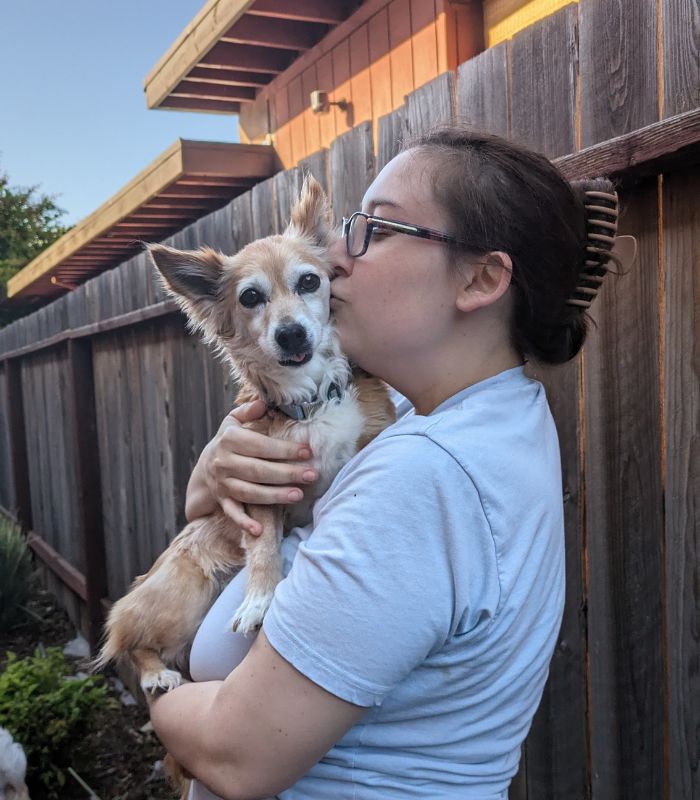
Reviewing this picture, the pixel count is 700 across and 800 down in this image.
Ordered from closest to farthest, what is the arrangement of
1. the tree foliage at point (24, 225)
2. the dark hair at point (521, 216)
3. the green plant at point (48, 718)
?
the dark hair at point (521, 216), the green plant at point (48, 718), the tree foliage at point (24, 225)

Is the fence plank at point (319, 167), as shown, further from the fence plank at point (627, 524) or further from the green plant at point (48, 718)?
the green plant at point (48, 718)

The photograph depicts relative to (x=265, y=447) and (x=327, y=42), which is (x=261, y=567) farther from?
(x=327, y=42)

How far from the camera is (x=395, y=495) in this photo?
3.26 feet

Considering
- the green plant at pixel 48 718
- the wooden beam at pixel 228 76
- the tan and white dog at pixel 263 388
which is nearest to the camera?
the tan and white dog at pixel 263 388

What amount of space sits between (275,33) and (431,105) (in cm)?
367

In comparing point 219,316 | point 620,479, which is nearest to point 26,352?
point 219,316

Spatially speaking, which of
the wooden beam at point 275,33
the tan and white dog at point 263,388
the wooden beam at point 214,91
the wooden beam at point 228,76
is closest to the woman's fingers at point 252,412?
the tan and white dog at point 263,388

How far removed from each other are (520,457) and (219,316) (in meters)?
Answer: 1.18

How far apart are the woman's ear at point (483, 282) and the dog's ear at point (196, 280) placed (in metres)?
0.95

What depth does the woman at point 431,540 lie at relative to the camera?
0.97 metres

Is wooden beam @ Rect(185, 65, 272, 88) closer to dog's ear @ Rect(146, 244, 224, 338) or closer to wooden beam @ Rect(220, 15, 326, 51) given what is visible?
wooden beam @ Rect(220, 15, 326, 51)

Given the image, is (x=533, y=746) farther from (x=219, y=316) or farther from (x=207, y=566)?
(x=219, y=316)

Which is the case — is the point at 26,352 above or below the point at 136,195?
below

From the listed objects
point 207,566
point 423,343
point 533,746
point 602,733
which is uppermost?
point 423,343
